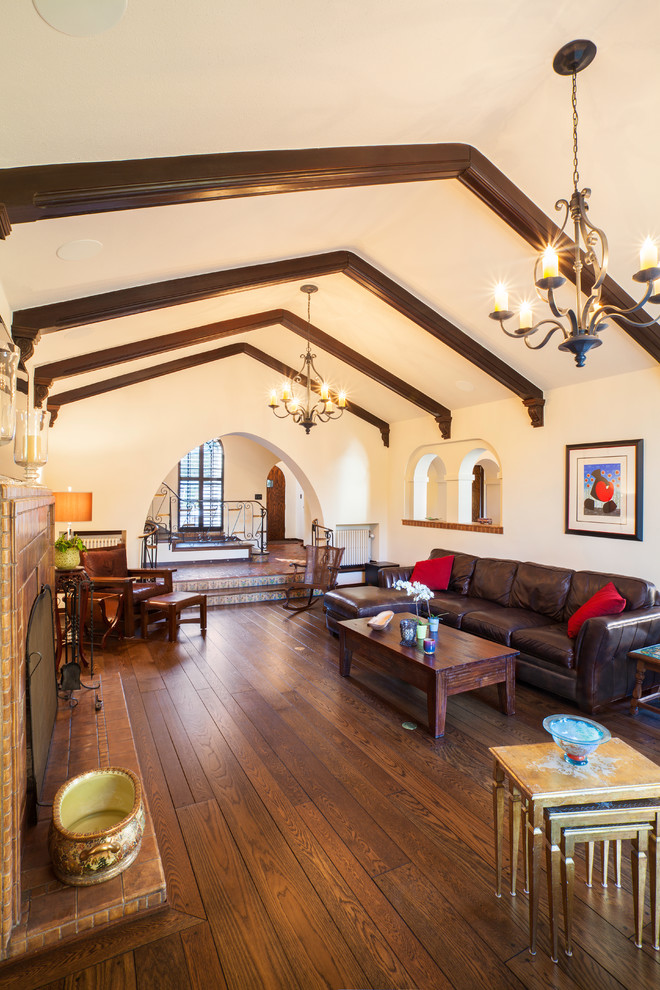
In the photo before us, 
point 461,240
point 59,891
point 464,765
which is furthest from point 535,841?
point 461,240

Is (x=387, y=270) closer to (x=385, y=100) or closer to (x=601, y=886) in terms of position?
(x=385, y=100)

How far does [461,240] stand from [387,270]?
962 millimetres

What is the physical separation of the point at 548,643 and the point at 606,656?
454 millimetres

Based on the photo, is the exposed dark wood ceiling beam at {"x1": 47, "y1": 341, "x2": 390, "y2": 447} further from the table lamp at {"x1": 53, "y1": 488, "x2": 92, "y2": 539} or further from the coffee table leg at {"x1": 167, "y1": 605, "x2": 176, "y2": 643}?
the coffee table leg at {"x1": 167, "y1": 605, "x2": 176, "y2": 643}

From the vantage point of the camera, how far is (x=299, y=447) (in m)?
7.88

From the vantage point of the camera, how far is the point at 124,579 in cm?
522

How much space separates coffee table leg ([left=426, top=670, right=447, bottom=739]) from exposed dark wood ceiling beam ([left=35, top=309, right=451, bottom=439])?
4.33 metres

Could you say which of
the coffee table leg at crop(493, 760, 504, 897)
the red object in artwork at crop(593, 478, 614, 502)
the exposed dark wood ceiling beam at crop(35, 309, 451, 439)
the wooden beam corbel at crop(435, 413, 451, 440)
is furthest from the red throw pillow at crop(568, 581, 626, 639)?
the exposed dark wood ceiling beam at crop(35, 309, 451, 439)

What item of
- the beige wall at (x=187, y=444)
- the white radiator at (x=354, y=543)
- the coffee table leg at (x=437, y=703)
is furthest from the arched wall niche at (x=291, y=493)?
the coffee table leg at (x=437, y=703)

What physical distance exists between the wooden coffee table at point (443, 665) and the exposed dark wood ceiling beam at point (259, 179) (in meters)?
2.35

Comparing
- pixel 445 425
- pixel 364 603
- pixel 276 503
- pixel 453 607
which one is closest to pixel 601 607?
pixel 453 607

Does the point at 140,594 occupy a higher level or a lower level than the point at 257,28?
lower

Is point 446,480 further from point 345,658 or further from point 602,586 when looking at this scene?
point 345,658

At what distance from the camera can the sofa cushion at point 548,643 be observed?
12.4 feet
